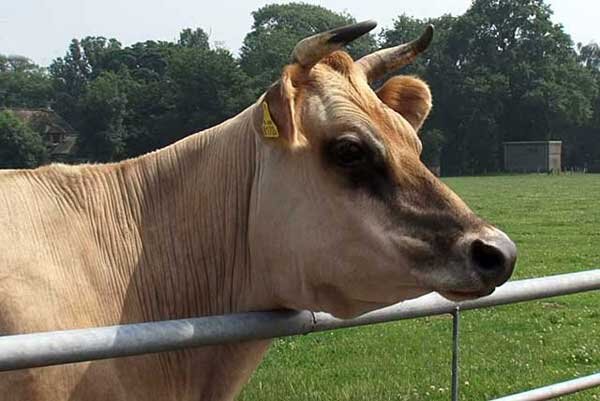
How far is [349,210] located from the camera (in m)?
3.30

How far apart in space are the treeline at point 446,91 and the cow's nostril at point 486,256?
6644 cm

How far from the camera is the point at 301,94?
138 inches

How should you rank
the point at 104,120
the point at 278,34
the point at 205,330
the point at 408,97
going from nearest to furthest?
the point at 205,330 < the point at 408,97 < the point at 104,120 < the point at 278,34

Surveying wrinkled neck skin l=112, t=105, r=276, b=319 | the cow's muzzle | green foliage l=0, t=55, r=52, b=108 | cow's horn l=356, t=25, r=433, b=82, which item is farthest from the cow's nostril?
green foliage l=0, t=55, r=52, b=108

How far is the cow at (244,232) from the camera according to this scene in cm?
320

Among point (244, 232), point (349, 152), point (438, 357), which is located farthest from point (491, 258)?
point (438, 357)

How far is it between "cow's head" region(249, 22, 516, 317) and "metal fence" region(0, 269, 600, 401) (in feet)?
0.40

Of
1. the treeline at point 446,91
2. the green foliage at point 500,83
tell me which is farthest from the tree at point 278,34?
the green foliage at point 500,83

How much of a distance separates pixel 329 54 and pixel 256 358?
A: 4.27 feet

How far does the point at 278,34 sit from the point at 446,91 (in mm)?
19956

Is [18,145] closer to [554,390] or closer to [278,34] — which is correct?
[278,34]

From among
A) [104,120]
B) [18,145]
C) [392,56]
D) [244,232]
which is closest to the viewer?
[244,232]

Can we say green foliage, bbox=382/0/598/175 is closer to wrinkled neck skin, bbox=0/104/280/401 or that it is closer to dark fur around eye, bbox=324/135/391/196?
wrinkled neck skin, bbox=0/104/280/401

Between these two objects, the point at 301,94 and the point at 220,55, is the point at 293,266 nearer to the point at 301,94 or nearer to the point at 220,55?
the point at 301,94
